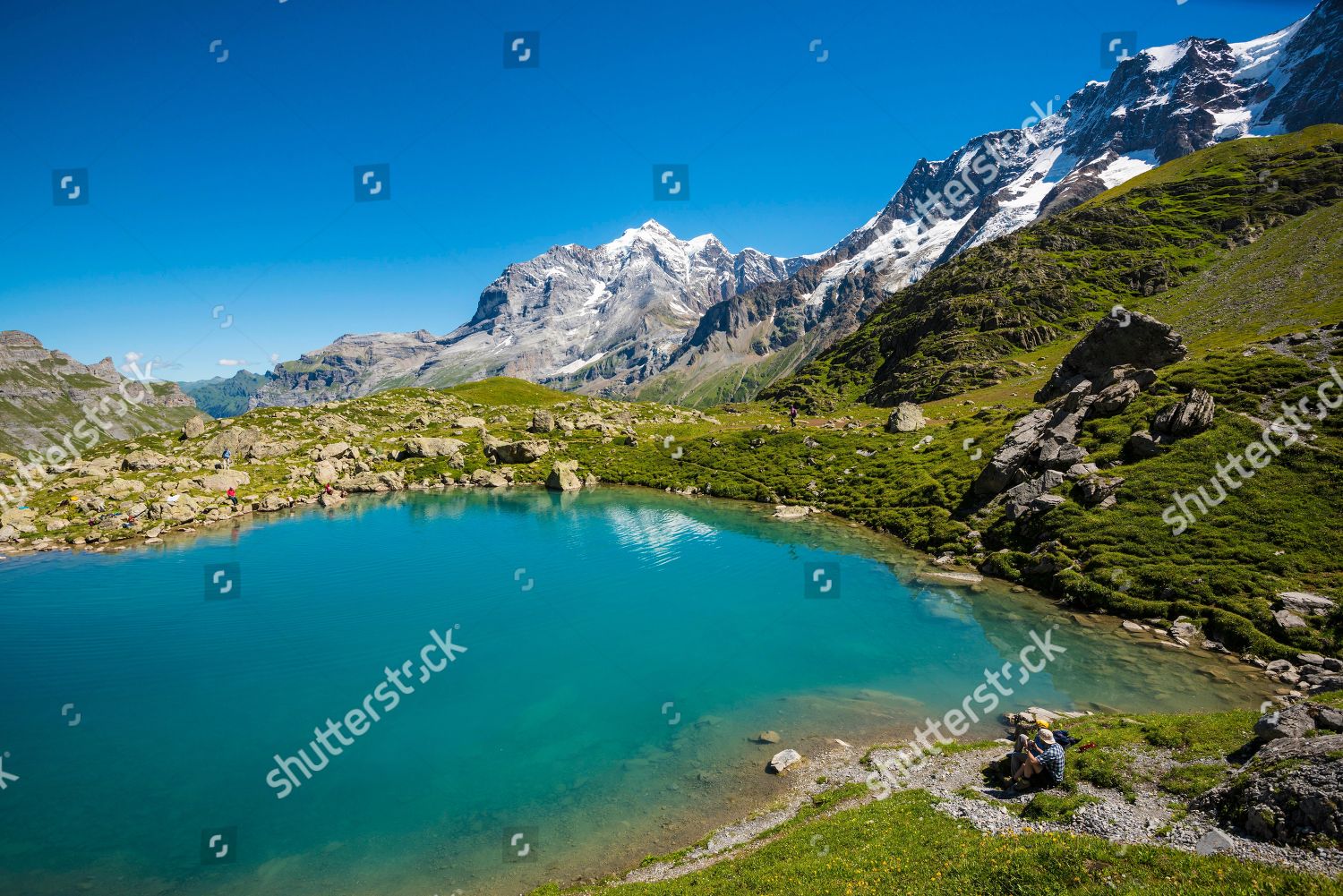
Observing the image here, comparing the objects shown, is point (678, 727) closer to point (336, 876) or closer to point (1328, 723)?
point (336, 876)

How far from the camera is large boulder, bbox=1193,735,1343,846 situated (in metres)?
13.1

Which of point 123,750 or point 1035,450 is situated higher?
point 1035,450

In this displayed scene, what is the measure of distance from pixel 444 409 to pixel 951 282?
168135 mm

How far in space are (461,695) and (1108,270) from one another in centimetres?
20034

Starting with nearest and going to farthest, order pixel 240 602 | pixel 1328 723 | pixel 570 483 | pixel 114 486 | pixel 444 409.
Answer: pixel 1328 723, pixel 240 602, pixel 114 486, pixel 570 483, pixel 444 409

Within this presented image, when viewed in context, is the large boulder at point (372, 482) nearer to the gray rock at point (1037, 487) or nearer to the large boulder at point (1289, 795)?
the gray rock at point (1037, 487)

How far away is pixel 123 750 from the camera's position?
2675 cm

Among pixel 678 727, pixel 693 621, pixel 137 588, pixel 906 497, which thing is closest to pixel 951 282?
pixel 906 497

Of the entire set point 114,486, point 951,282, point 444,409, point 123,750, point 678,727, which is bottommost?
point 678,727

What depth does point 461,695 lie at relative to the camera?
3222 cm

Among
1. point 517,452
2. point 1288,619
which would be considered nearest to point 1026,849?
point 1288,619

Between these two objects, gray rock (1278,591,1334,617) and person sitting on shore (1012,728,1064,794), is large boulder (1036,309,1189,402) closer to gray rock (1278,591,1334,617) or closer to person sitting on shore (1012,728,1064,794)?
gray rock (1278,591,1334,617)

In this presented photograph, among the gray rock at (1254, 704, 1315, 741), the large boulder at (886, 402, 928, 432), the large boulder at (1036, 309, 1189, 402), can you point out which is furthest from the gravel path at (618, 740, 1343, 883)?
the large boulder at (886, 402, 928, 432)

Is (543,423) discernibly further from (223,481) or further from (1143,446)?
(1143,446)
